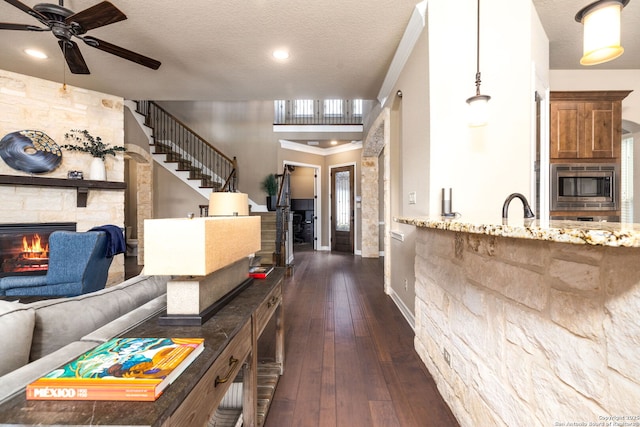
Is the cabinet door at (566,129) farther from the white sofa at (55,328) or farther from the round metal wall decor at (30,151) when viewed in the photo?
the round metal wall decor at (30,151)

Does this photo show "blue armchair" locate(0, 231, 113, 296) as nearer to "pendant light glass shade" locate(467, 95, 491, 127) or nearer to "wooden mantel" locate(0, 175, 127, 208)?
"wooden mantel" locate(0, 175, 127, 208)

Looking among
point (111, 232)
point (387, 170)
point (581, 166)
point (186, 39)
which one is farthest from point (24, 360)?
point (581, 166)

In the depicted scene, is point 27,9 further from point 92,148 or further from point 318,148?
point 318,148

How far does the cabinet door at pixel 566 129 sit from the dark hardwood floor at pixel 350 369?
8.80 ft

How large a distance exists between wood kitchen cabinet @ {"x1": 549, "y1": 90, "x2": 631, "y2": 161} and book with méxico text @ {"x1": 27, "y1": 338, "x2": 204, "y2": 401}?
4095mm

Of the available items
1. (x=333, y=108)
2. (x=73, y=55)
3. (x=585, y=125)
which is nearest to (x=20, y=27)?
(x=73, y=55)

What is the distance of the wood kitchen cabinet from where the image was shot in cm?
322

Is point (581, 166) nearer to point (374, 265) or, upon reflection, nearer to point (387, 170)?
point (387, 170)

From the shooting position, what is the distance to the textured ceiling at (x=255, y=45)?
100 inches

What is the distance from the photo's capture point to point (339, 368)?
7.14 feet

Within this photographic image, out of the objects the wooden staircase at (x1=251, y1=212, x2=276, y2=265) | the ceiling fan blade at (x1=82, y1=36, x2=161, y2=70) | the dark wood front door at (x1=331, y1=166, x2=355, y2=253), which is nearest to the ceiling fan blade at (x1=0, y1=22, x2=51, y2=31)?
the ceiling fan blade at (x1=82, y1=36, x2=161, y2=70)

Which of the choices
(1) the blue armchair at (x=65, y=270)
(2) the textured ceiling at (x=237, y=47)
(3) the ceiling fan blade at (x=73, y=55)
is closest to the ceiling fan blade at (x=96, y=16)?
(3) the ceiling fan blade at (x=73, y=55)

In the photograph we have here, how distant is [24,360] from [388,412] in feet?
5.80

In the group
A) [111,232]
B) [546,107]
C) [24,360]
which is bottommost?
[24,360]
